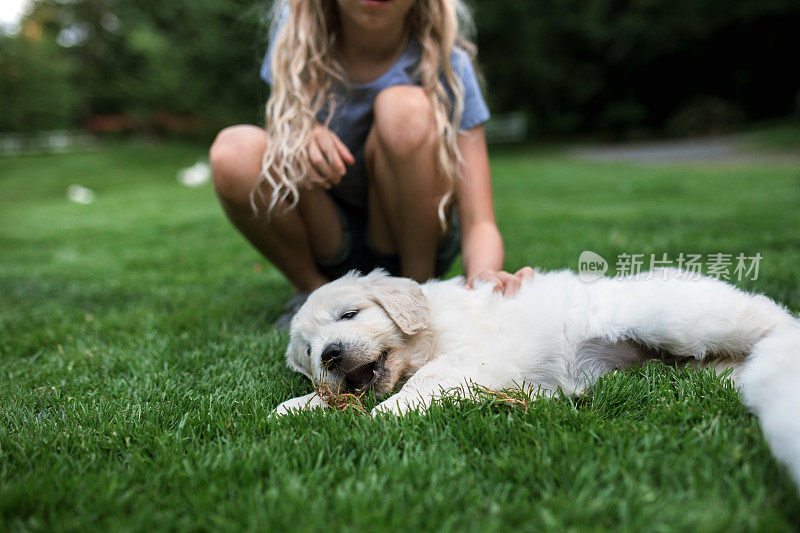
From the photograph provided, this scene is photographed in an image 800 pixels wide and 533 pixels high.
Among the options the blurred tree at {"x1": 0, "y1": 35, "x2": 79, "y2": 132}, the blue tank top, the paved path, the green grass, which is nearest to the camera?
the green grass

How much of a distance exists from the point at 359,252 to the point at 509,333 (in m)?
1.41

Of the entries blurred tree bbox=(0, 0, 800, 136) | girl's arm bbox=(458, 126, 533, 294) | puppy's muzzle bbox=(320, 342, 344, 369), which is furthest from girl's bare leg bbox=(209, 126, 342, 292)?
blurred tree bbox=(0, 0, 800, 136)

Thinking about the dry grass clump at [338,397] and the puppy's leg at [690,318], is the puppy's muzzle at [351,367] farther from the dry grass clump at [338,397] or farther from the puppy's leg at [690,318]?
the puppy's leg at [690,318]

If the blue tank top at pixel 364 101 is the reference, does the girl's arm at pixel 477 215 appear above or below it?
below

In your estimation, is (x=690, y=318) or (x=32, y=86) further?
(x=32, y=86)

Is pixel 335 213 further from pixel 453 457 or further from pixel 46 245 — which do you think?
pixel 46 245

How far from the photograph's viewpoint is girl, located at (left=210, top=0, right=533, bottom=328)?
273 centimetres

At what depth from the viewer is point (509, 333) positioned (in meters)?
2.04

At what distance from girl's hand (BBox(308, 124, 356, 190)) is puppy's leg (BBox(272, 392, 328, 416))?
1.06m

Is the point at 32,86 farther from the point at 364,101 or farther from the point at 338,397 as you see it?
the point at 338,397

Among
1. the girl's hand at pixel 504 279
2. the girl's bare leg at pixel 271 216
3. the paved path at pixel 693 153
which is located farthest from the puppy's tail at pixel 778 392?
the paved path at pixel 693 153

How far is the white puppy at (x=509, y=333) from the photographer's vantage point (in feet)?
6.41

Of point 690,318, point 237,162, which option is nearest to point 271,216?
point 237,162

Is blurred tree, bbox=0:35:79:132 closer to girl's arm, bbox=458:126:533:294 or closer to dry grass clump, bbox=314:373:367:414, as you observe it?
girl's arm, bbox=458:126:533:294
